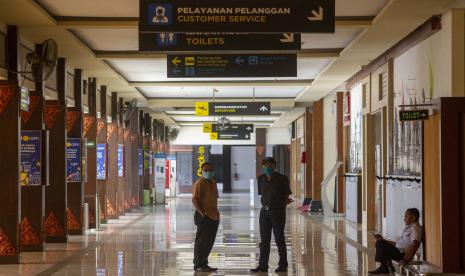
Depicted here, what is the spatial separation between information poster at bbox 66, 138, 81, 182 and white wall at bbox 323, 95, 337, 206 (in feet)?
36.2

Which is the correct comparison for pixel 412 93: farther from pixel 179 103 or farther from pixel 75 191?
pixel 179 103

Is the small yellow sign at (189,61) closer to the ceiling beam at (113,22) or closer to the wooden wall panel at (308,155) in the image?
the ceiling beam at (113,22)

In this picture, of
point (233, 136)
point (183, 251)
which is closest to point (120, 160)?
point (233, 136)

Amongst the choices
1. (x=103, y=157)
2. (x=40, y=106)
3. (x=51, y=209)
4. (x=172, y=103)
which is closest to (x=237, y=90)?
(x=172, y=103)

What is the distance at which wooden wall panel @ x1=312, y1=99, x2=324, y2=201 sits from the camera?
93.2 ft

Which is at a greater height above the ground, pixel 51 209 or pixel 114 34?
pixel 114 34

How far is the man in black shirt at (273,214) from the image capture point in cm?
1191

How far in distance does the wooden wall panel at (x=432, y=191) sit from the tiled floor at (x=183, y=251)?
0.94 meters

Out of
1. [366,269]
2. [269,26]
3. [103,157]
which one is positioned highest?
[269,26]

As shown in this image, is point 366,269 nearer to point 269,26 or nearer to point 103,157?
point 269,26

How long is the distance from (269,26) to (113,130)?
15464 mm

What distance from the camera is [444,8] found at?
39.8 ft

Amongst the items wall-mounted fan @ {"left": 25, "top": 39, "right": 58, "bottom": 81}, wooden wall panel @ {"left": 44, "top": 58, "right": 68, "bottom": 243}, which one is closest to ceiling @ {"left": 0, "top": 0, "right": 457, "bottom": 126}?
wall-mounted fan @ {"left": 25, "top": 39, "right": 58, "bottom": 81}

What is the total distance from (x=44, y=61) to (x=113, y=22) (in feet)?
4.15
